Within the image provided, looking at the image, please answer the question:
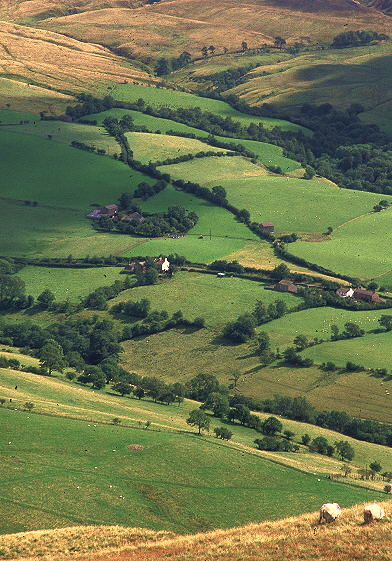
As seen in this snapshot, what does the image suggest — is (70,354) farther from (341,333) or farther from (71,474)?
(71,474)

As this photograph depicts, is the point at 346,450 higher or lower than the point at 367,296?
higher

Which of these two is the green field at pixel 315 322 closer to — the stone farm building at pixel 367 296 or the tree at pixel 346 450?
the stone farm building at pixel 367 296

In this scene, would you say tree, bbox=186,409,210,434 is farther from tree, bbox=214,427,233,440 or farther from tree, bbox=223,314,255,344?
tree, bbox=223,314,255,344

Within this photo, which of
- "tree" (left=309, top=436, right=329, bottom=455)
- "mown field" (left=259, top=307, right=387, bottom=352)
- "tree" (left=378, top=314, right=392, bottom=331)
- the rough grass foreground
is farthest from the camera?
"mown field" (left=259, top=307, right=387, bottom=352)

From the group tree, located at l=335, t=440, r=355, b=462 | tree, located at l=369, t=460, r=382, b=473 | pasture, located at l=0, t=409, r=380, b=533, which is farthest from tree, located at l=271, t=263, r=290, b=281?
pasture, located at l=0, t=409, r=380, b=533

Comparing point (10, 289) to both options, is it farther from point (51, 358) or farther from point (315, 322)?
point (315, 322)

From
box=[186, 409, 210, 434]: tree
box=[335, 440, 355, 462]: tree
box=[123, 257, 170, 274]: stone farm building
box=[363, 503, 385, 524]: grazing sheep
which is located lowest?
box=[123, 257, 170, 274]: stone farm building

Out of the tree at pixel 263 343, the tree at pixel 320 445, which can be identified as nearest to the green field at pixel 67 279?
the tree at pixel 263 343

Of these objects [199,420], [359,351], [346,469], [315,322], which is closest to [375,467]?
[346,469]
